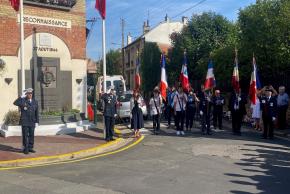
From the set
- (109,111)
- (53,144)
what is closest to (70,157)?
(53,144)

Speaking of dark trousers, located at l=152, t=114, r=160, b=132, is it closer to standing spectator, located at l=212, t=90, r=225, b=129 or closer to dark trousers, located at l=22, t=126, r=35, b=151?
standing spectator, located at l=212, t=90, r=225, b=129

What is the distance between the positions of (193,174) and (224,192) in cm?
171

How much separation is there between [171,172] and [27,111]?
198 inches

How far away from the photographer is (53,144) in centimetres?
1462

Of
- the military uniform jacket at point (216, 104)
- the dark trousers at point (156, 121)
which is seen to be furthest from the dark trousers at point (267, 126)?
the dark trousers at point (156, 121)

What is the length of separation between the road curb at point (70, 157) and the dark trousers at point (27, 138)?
0.89 meters

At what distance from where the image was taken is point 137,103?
16.6m

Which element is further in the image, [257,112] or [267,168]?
[257,112]

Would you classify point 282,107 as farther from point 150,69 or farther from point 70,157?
point 150,69

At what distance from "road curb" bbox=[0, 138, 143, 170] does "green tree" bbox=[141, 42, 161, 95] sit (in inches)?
1380

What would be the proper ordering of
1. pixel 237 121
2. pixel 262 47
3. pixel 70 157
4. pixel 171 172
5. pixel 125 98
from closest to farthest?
pixel 171 172 → pixel 70 157 → pixel 237 121 → pixel 262 47 → pixel 125 98

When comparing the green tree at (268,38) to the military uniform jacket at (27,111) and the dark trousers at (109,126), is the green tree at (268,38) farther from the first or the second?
the military uniform jacket at (27,111)

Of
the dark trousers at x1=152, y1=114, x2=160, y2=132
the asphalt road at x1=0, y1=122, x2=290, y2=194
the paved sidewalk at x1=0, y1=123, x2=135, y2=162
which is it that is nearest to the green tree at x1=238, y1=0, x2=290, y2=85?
the dark trousers at x1=152, y1=114, x2=160, y2=132

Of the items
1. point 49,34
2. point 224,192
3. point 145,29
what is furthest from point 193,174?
point 145,29
